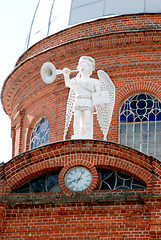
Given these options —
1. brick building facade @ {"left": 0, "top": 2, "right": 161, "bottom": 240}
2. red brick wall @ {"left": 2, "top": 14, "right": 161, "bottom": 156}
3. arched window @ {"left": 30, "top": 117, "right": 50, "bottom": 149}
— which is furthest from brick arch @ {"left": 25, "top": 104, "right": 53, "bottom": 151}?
A: brick building facade @ {"left": 0, "top": 2, "right": 161, "bottom": 240}

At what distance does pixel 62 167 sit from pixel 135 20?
7.80 meters

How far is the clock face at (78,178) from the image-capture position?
22.8 metres

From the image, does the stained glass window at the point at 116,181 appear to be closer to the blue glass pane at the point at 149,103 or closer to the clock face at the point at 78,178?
the clock face at the point at 78,178

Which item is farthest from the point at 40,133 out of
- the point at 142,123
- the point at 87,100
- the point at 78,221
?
the point at 78,221

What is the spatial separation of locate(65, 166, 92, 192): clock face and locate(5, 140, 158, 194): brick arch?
268 millimetres

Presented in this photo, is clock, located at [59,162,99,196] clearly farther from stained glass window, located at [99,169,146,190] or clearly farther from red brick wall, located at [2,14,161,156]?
red brick wall, located at [2,14,161,156]

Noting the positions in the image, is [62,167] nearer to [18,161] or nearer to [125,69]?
[18,161]

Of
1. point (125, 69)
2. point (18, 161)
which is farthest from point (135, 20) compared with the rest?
point (18, 161)

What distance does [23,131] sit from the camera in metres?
30.7

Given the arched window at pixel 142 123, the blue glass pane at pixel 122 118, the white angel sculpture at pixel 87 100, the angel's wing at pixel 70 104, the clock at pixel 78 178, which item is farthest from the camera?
the blue glass pane at pixel 122 118

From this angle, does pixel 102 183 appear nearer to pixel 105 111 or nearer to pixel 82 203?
pixel 82 203

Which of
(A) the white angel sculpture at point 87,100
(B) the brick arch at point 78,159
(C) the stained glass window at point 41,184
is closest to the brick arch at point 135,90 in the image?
(A) the white angel sculpture at point 87,100

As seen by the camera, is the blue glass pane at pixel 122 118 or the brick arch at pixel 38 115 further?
the brick arch at pixel 38 115

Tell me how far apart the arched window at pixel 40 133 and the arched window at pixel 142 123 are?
3.03 meters
